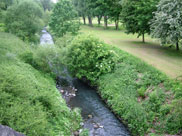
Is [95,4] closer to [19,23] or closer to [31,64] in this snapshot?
[19,23]

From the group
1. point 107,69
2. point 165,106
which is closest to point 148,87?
point 165,106

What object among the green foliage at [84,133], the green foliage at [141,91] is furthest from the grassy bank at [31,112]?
the green foliage at [141,91]

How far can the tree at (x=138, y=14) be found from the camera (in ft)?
77.4

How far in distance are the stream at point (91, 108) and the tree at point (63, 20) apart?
14055 millimetres

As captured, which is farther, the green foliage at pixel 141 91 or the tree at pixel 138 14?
the tree at pixel 138 14

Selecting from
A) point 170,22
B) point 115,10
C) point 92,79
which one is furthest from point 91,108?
point 115,10

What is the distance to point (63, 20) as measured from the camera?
117 ft

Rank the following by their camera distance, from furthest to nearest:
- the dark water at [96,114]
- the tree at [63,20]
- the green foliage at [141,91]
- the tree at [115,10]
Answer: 1. the tree at [115,10]
2. the tree at [63,20]
3. the green foliage at [141,91]
4. the dark water at [96,114]

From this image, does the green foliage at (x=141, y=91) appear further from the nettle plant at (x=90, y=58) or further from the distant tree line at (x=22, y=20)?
the distant tree line at (x=22, y=20)

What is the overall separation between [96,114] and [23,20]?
2190 cm

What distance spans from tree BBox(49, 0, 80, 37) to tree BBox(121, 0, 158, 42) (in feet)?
36.3

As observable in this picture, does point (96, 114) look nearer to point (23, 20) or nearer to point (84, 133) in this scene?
point (84, 133)

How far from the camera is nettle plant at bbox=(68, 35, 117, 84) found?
20.8m

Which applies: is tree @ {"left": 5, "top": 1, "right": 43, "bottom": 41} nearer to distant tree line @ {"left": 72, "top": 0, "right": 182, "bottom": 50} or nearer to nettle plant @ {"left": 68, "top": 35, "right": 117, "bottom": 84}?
nettle plant @ {"left": 68, "top": 35, "right": 117, "bottom": 84}
